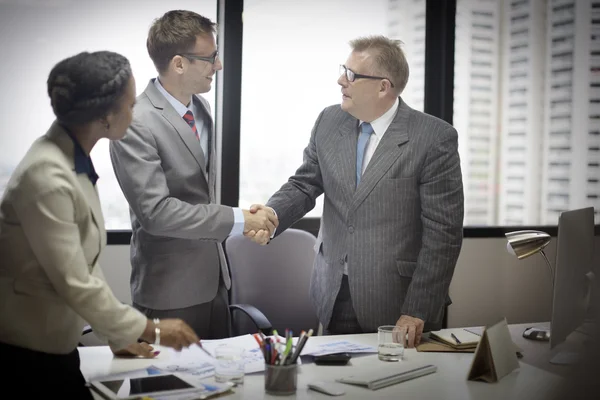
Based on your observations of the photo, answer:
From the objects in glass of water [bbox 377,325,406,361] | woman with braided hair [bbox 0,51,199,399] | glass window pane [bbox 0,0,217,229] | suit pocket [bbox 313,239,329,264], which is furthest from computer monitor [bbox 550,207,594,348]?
glass window pane [bbox 0,0,217,229]

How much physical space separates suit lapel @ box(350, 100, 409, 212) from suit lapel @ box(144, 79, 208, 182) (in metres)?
0.62

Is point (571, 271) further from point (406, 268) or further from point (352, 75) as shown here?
point (352, 75)

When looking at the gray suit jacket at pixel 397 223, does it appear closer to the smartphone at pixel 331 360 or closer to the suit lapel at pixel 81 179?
the smartphone at pixel 331 360

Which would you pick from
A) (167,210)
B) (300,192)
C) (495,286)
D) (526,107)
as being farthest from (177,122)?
(526,107)

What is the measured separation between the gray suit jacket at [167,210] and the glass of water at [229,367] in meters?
0.63

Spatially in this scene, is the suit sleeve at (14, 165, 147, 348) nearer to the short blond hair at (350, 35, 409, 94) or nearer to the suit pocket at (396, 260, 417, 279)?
the suit pocket at (396, 260, 417, 279)

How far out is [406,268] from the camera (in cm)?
267

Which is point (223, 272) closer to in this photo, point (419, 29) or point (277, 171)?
point (277, 171)

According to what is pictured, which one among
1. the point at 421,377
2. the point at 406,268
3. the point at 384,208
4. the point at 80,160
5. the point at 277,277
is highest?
the point at 80,160

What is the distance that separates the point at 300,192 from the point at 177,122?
0.65 m

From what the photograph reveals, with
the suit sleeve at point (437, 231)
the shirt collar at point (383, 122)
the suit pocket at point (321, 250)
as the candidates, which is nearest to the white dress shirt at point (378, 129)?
the shirt collar at point (383, 122)

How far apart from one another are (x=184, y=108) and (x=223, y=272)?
68 centimetres

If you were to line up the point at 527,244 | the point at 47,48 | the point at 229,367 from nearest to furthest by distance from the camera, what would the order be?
the point at 229,367
the point at 527,244
the point at 47,48

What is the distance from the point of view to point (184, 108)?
274 cm
